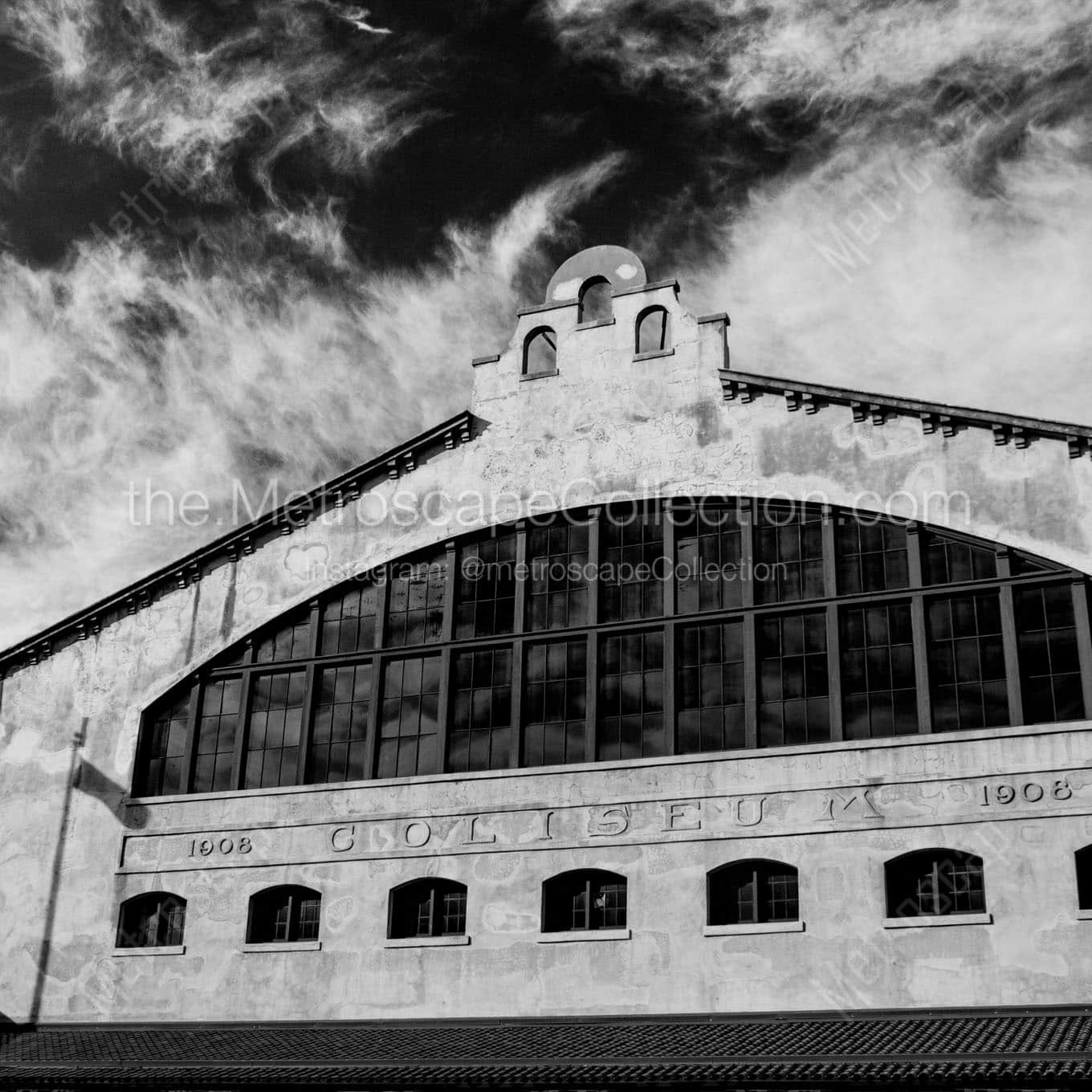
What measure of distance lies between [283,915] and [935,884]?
1423 centimetres

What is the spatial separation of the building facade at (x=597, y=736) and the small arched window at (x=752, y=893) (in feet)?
0.22

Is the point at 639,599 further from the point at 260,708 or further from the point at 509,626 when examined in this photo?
the point at 260,708

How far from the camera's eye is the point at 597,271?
36.4 metres

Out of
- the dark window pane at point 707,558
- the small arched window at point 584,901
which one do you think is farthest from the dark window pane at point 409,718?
the dark window pane at point 707,558

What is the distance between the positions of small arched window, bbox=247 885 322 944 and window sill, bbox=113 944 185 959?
1663mm

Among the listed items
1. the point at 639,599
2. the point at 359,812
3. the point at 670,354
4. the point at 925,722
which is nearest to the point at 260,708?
the point at 359,812

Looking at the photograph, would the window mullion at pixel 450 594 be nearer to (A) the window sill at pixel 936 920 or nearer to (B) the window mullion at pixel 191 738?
(B) the window mullion at pixel 191 738

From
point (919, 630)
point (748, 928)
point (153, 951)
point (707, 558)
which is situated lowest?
point (748, 928)

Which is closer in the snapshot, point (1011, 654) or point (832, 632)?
point (1011, 654)

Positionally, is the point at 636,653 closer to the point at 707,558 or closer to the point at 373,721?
the point at 707,558

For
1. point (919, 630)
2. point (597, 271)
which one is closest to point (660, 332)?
point (597, 271)

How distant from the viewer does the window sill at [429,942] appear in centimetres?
3058

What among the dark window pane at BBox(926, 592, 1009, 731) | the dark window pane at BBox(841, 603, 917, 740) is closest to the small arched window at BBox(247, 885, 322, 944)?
the dark window pane at BBox(841, 603, 917, 740)

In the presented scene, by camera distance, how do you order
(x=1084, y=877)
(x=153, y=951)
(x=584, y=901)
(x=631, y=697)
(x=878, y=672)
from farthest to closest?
(x=153, y=951) < (x=631, y=697) < (x=584, y=901) < (x=878, y=672) < (x=1084, y=877)
